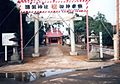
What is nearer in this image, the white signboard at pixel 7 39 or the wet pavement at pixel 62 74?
the wet pavement at pixel 62 74

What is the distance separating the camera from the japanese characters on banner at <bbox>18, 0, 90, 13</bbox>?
912 inches

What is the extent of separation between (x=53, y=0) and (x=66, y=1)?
1.04m

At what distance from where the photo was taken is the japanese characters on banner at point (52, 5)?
2316 cm

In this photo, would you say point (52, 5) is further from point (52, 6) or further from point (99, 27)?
point (99, 27)

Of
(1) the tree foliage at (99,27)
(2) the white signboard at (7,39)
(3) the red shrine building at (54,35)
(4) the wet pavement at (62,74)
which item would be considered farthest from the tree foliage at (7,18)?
(3) the red shrine building at (54,35)

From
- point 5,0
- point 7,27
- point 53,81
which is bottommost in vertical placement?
point 53,81

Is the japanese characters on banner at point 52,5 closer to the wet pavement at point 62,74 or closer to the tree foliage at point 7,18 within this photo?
the tree foliage at point 7,18

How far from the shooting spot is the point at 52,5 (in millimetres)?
23750

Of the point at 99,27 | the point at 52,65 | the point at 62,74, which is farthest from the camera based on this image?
the point at 99,27

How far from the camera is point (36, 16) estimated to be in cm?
2900

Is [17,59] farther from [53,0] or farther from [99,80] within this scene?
[99,80]

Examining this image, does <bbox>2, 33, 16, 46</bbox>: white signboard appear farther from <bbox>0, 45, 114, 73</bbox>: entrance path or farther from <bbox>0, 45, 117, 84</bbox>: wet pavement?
<bbox>0, 45, 117, 84</bbox>: wet pavement

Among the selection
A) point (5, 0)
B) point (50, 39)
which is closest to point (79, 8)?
point (5, 0)

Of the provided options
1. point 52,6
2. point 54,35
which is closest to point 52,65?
point 52,6
